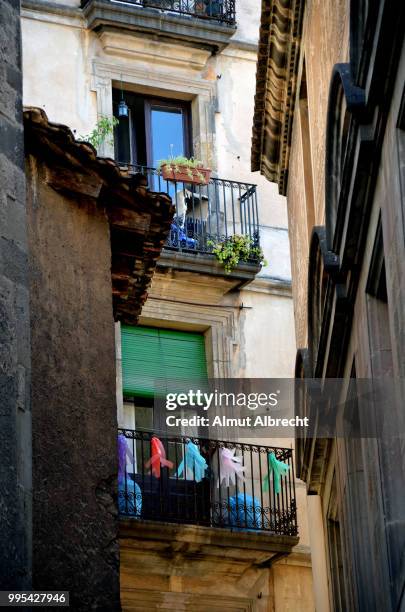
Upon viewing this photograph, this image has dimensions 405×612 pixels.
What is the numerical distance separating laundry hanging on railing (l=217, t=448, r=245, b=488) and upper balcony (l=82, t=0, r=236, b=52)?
18.6 ft

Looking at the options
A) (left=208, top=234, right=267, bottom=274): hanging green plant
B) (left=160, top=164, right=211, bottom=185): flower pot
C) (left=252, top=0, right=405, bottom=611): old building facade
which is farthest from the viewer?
(left=160, top=164, right=211, bottom=185): flower pot

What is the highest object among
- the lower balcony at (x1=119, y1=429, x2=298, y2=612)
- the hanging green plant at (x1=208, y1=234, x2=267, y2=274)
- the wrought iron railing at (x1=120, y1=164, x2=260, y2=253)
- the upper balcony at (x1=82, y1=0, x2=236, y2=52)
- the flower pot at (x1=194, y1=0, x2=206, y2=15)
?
the flower pot at (x1=194, y1=0, x2=206, y2=15)

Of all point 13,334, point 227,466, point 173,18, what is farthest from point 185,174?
point 13,334

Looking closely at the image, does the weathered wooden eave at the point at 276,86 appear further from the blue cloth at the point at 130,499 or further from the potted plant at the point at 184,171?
the blue cloth at the point at 130,499

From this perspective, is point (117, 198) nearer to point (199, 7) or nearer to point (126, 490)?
point (126, 490)

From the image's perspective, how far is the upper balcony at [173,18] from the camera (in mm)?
23969

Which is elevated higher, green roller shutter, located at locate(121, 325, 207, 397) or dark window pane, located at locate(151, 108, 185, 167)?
dark window pane, located at locate(151, 108, 185, 167)

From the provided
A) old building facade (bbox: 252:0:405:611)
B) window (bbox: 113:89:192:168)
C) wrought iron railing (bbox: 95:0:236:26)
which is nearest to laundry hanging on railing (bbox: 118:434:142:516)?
old building facade (bbox: 252:0:405:611)

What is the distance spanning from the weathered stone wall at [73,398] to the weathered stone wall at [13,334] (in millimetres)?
1092

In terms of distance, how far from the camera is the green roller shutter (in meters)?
23.1

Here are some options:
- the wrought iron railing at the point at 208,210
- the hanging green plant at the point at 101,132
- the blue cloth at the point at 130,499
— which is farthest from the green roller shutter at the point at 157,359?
the hanging green plant at the point at 101,132

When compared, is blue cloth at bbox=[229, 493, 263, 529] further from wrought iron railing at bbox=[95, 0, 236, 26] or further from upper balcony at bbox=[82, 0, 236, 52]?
wrought iron railing at bbox=[95, 0, 236, 26]

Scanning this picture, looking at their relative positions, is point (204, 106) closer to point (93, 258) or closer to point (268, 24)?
point (268, 24)

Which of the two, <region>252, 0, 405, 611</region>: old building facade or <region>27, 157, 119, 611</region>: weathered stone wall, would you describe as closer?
<region>252, 0, 405, 611</region>: old building facade
